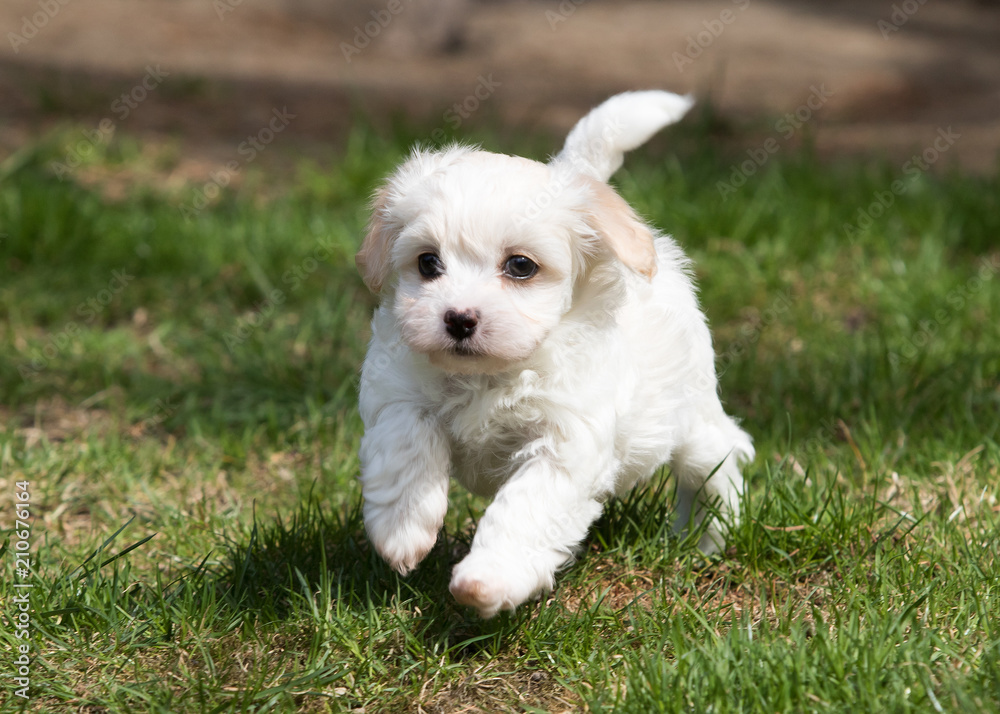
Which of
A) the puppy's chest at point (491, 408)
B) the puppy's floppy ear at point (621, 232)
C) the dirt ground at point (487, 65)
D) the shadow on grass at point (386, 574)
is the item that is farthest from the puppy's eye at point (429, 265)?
the dirt ground at point (487, 65)

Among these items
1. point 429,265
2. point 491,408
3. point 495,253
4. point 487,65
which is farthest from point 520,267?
point 487,65

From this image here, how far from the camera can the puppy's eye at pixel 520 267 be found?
7.97 ft

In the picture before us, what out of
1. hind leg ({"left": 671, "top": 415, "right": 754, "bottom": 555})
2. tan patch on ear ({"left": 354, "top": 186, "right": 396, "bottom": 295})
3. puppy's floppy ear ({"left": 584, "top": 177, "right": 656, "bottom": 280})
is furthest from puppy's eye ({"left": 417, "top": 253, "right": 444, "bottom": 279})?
hind leg ({"left": 671, "top": 415, "right": 754, "bottom": 555})

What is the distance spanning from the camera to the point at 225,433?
4098mm

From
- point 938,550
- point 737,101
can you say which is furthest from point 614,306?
point 737,101

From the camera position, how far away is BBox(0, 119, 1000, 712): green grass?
8.14ft

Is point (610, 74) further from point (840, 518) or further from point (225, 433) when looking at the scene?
point (840, 518)

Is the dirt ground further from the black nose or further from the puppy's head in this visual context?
the black nose

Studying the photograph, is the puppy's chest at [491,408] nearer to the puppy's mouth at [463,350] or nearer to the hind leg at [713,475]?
the puppy's mouth at [463,350]

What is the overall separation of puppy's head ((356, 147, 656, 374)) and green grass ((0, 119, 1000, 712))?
0.79 m

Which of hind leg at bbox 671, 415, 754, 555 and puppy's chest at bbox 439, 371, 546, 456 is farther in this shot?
hind leg at bbox 671, 415, 754, 555

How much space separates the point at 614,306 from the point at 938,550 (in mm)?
1212

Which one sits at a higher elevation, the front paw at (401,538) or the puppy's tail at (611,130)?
the puppy's tail at (611,130)

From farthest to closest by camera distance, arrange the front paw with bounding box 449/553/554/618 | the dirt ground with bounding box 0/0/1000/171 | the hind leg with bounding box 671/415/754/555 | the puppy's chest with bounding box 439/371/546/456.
Result: the dirt ground with bounding box 0/0/1000/171 → the hind leg with bounding box 671/415/754/555 → the puppy's chest with bounding box 439/371/546/456 → the front paw with bounding box 449/553/554/618
